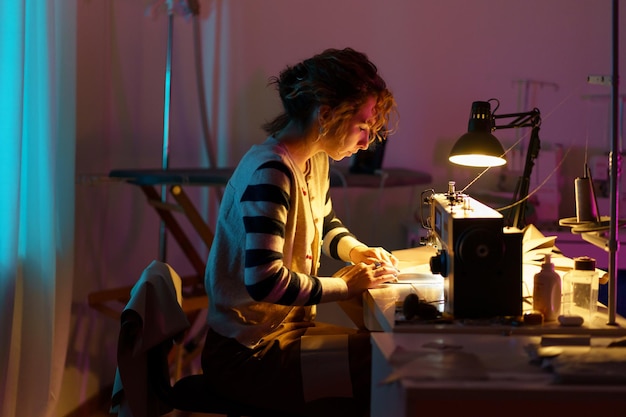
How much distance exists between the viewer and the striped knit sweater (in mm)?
1672

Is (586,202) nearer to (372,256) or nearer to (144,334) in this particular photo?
(372,256)

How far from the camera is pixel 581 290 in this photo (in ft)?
5.48

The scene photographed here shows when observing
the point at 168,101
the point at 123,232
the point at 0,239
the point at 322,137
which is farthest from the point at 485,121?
the point at 123,232

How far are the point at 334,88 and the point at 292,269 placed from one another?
0.40m

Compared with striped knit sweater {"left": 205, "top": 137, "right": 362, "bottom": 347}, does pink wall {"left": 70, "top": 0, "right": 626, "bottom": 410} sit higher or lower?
higher

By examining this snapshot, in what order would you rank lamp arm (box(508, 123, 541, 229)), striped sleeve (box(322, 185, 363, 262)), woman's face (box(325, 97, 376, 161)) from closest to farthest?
woman's face (box(325, 97, 376, 161)) < lamp arm (box(508, 123, 541, 229)) < striped sleeve (box(322, 185, 363, 262))

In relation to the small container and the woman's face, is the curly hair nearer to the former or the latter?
the woman's face

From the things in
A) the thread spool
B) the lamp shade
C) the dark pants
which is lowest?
the dark pants

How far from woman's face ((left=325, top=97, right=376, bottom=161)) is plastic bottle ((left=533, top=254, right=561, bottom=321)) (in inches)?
20.7

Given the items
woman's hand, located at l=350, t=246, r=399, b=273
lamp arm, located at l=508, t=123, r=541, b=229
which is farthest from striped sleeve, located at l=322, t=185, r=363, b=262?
lamp arm, located at l=508, t=123, r=541, b=229

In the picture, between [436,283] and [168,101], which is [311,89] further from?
[168,101]

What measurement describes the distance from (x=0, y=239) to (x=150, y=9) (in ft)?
3.93

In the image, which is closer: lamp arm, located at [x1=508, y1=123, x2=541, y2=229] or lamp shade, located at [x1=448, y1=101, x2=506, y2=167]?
lamp shade, located at [x1=448, y1=101, x2=506, y2=167]

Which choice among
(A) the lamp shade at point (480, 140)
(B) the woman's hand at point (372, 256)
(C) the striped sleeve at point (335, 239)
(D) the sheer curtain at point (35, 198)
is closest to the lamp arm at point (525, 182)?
(A) the lamp shade at point (480, 140)
